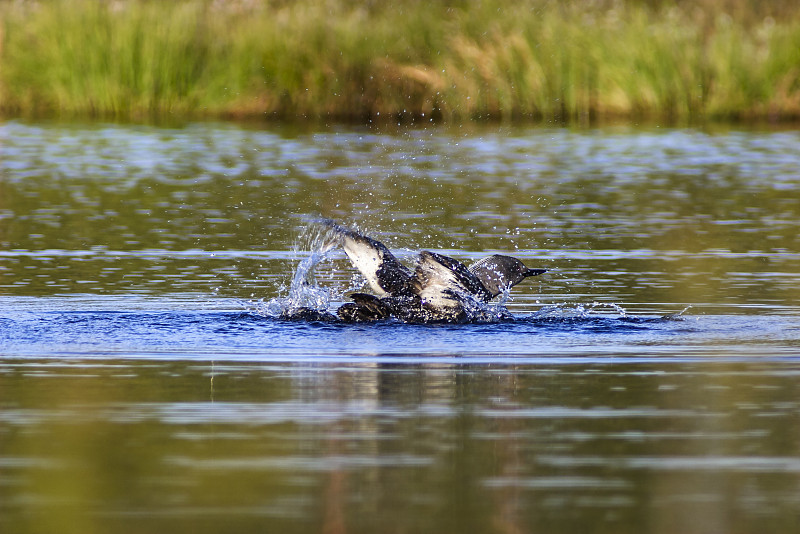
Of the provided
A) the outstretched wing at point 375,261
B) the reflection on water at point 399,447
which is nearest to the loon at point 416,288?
the outstretched wing at point 375,261

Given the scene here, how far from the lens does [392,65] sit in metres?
30.3

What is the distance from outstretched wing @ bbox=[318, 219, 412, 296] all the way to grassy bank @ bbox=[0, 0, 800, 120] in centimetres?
Result: 2013

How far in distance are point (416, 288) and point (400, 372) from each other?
6.57 feet

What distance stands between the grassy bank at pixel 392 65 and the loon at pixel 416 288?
20.1 m

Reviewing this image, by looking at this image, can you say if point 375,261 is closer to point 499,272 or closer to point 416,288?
point 416,288

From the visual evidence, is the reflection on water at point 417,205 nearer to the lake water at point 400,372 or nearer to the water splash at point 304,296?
the lake water at point 400,372

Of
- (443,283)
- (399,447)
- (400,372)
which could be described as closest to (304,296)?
(443,283)

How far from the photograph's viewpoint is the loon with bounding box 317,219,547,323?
32.4 ft

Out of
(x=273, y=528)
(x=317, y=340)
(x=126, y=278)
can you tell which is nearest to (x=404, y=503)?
(x=273, y=528)

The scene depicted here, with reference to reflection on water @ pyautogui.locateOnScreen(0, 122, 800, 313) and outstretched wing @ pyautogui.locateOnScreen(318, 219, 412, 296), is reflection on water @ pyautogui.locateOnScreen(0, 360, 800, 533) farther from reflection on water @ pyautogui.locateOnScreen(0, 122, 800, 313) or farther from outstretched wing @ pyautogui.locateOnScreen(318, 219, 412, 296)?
reflection on water @ pyautogui.locateOnScreen(0, 122, 800, 313)

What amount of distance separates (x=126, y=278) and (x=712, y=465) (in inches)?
269

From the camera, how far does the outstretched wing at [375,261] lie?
10.0 m

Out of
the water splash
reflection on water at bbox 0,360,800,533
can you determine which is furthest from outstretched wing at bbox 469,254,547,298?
reflection on water at bbox 0,360,800,533

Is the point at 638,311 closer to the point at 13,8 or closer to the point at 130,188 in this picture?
the point at 130,188
